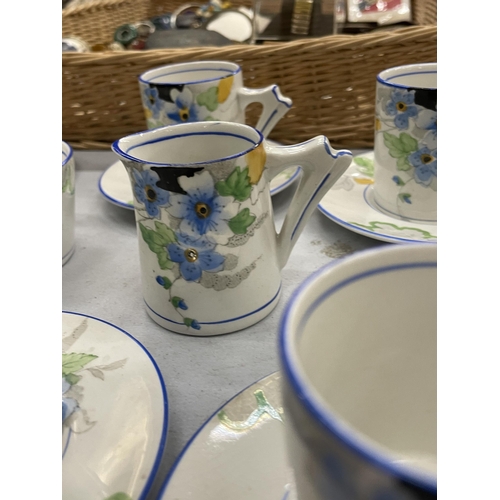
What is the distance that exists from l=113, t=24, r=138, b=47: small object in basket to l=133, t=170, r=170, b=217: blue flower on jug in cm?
66

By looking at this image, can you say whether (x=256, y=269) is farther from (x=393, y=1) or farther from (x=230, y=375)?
(x=393, y=1)

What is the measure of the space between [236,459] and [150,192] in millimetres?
164

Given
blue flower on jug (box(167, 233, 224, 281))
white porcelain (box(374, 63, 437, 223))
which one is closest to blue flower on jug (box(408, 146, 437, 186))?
white porcelain (box(374, 63, 437, 223))

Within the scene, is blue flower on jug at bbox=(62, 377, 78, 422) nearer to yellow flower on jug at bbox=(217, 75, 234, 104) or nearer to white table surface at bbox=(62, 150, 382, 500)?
white table surface at bbox=(62, 150, 382, 500)

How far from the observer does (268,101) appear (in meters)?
0.53

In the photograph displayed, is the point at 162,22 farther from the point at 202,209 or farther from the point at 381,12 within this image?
the point at 202,209

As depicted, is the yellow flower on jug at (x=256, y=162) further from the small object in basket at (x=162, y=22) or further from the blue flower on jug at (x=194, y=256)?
the small object in basket at (x=162, y=22)

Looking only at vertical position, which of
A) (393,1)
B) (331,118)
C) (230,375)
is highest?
(393,1)

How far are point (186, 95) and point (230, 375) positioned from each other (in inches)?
12.0

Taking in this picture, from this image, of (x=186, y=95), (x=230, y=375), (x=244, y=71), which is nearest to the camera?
(x=230, y=375)

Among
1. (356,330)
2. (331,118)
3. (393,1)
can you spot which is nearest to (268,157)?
(356,330)

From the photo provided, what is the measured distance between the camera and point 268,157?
343 mm

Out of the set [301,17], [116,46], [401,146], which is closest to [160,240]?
[401,146]

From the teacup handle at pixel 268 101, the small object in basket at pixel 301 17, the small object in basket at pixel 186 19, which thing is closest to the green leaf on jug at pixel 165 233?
the teacup handle at pixel 268 101
